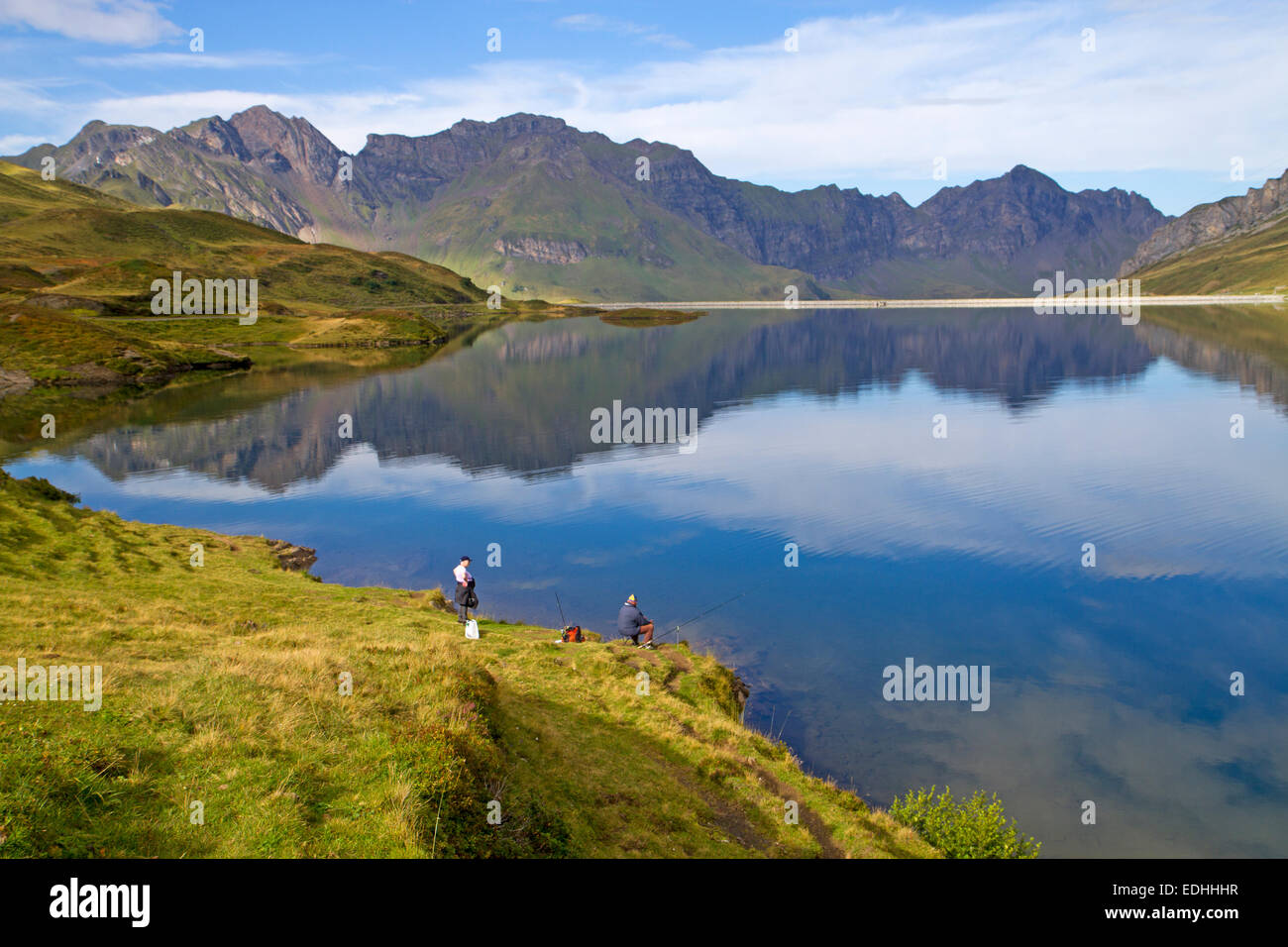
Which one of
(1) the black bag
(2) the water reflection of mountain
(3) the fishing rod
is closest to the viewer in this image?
(1) the black bag

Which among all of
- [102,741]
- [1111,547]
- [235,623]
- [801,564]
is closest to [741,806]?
[102,741]

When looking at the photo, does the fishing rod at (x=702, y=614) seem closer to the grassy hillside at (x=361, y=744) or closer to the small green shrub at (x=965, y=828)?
the grassy hillside at (x=361, y=744)

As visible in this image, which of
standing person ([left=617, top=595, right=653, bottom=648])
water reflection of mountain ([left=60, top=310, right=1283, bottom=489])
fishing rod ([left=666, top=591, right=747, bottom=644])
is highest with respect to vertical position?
water reflection of mountain ([left=60, top=310, right=1283, bottom=489])

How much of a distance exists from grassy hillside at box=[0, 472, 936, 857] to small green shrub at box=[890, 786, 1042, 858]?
0.63m

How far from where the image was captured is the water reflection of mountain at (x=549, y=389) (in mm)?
72250

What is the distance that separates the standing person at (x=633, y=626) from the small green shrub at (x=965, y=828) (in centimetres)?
1279

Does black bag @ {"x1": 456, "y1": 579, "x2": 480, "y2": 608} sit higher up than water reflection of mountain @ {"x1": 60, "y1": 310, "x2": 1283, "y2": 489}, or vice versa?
water reflection of mountain @ {"x1": 60, "y1": 310, "x2": 1283, "y2": 489}

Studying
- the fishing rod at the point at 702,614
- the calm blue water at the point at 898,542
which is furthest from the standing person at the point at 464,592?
the fishing rod at the point at 702,614

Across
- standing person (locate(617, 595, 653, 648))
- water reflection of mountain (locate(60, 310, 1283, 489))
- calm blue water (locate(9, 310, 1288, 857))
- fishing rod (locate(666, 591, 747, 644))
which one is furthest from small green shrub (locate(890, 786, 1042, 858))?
water reflection of mountain (locate(60, 310, 1283, 489))

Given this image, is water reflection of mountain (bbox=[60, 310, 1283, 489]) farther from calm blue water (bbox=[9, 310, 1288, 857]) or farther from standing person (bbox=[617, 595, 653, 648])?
standing person (bbox=[617, 595, 653, 648])

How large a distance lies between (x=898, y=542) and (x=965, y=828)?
28.0 meters

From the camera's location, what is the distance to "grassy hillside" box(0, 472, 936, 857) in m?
11.9

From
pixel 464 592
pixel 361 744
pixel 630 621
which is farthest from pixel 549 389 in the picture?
pixel 361 744
